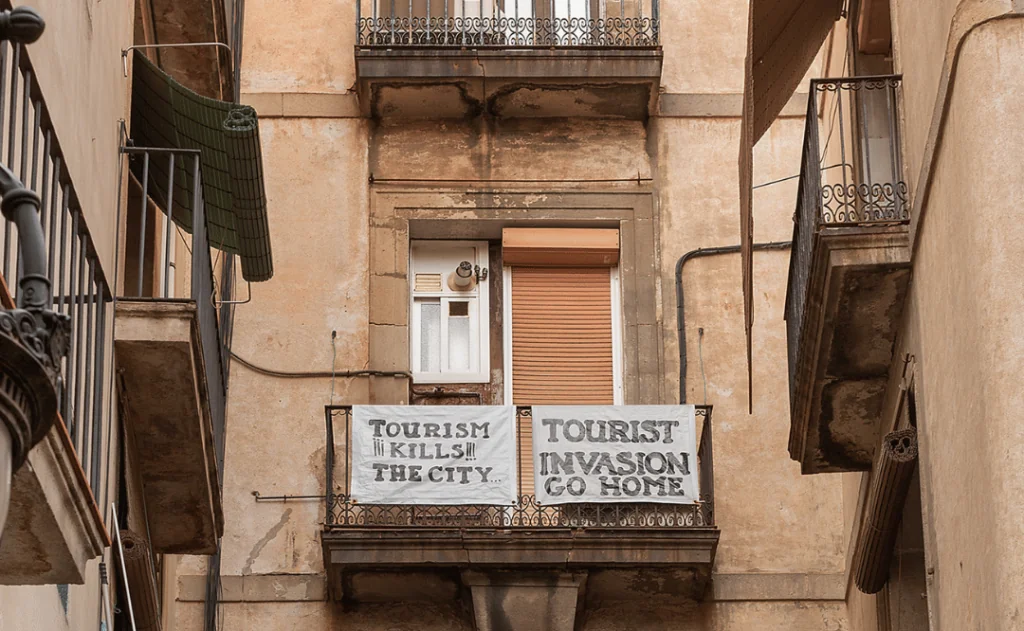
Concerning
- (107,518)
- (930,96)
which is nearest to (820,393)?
(930,96)

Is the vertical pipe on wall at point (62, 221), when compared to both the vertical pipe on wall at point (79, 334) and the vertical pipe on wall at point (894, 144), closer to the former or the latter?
the vertical pipe on wall at point (79, 334)

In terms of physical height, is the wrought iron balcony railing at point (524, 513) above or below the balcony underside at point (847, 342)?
below

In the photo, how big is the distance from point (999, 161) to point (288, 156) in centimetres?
902

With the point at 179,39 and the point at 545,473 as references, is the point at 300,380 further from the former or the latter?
the point at 179,39

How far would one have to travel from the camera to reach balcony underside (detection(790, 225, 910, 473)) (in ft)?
37.4

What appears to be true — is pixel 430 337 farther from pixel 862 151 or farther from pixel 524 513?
pixel 862 151

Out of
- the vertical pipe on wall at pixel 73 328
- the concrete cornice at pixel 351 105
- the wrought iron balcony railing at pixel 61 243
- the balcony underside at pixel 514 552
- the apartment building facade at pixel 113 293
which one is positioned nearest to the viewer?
the apartment building facade at pixel 113 293

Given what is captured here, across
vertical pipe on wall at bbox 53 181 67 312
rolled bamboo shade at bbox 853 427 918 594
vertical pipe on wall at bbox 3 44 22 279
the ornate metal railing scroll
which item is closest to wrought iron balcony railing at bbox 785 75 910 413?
the ornate metal railing scroll

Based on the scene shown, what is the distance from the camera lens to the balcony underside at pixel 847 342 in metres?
11.4

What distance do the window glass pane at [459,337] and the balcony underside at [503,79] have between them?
1.69 metres

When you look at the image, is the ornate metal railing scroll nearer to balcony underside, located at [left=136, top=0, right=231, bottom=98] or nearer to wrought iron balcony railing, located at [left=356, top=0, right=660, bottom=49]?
wrought iron balcony railing, located at [left=356, top=0, right=660, bottom=49]

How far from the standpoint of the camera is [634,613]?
16.2 meters

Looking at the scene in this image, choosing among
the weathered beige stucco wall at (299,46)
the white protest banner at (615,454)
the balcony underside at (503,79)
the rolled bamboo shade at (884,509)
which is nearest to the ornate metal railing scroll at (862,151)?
the rolled bamboo shade at (884,509)

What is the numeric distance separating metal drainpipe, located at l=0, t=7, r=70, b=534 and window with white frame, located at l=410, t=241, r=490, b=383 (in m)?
12.0
